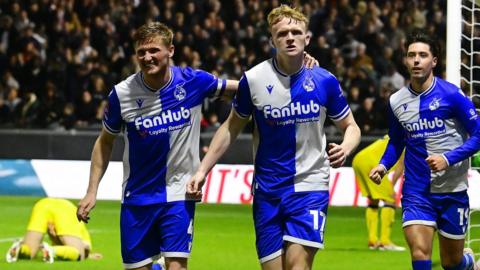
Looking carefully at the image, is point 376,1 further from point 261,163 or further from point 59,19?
point 261,163

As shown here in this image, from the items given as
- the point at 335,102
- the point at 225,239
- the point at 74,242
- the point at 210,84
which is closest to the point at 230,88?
the point at 210,84

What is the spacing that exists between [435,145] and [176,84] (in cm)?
219

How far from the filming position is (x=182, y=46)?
24.6 m

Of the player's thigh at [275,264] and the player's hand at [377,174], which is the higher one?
the player's hand at [377,174]

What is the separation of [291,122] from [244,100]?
0.36m

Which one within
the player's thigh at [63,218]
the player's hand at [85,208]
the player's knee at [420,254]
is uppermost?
the player's hand at [85,208]

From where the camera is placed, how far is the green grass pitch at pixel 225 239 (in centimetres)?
1321

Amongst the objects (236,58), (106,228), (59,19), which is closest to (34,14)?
(59,19)

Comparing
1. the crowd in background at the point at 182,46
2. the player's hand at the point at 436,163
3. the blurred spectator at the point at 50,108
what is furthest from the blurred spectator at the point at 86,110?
the player's hand at the point at 436,163

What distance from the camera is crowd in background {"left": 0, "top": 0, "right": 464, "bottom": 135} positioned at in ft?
75.4

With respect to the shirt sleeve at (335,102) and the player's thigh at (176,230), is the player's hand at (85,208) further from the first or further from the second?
the shirt sleeve at (335,102)

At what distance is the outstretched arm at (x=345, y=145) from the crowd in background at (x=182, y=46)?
13440mm

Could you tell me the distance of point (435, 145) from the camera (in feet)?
30.6

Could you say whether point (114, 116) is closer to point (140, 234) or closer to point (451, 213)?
point (140, 234)
